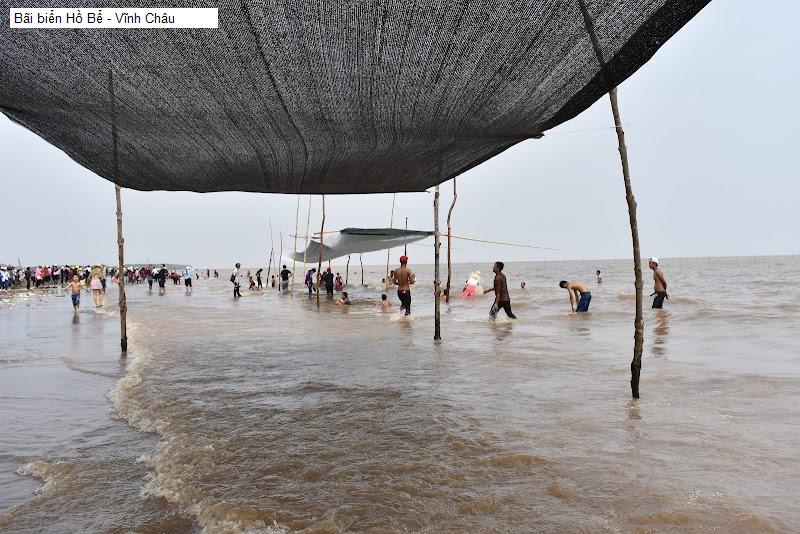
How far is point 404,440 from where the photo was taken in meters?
3.64

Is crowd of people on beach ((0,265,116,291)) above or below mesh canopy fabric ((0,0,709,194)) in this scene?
below

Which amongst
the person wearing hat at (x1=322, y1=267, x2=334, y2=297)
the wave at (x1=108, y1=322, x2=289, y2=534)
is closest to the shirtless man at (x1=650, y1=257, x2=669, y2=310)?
the wave at (x1=108, y1=322, x2=289, y2=534)

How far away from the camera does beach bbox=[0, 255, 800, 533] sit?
2543mm

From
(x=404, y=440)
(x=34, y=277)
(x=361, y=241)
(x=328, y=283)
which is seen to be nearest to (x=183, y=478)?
(x=404, y=440)

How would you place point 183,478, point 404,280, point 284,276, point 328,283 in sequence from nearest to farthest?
1. point 183,478
2. point 404,280
3. point 328,283
4. point 284,276

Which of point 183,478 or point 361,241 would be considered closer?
point 183,478

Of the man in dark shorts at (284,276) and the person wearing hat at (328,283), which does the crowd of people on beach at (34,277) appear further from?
the person wearing hat at (328,283)

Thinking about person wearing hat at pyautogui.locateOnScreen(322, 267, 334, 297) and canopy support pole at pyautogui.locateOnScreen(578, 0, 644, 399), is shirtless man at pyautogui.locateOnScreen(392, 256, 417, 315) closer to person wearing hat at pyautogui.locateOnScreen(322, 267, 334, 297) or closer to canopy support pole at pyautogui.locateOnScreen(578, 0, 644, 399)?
canopy support pole at pyautogui.locateOnScreen(578, 0, 644, 399)

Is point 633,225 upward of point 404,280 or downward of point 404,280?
upward

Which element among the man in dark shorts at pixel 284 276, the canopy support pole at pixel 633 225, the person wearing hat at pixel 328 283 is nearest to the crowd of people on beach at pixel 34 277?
the man in dark shorts at pixel 284 276

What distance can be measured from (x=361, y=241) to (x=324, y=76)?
14.7 meters

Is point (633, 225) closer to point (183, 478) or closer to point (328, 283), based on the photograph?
point (183, 478)

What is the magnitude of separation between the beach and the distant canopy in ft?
28.0

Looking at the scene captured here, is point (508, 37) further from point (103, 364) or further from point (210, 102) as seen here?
point (103, 364)
